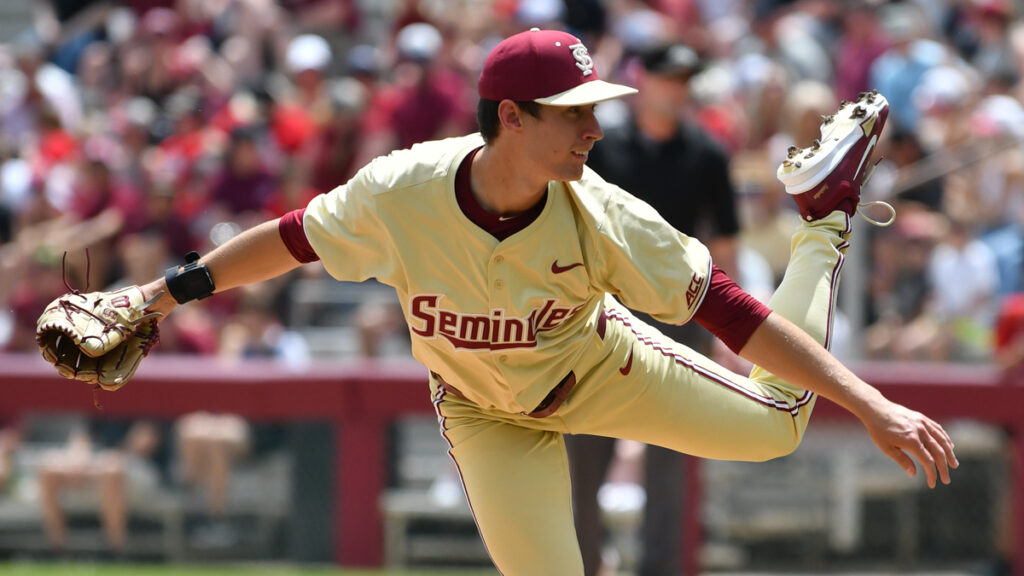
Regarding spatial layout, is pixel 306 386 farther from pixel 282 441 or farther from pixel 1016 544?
pixel 1016 544

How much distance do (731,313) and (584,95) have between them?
0.75 meters

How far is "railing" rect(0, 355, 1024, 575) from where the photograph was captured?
7.50 meters

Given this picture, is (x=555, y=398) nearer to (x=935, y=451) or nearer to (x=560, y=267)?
(x=560, y=267)

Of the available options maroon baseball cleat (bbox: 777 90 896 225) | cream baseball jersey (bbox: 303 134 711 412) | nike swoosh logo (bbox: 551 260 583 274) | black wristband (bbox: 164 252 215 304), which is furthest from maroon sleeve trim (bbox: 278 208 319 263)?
maroon baseball cleat (bbox: 777 90 896 225)

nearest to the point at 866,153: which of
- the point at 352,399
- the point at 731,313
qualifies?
the point at 731,313

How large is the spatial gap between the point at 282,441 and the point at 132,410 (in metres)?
0.87

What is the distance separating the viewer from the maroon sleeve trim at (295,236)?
4.05 m

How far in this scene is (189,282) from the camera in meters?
4.00

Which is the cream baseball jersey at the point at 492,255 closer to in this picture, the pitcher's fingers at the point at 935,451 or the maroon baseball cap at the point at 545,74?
the maroon baseball cap at the point at 545,74

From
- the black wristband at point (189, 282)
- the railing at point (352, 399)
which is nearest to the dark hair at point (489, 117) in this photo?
the black wristband at point (189, 282)

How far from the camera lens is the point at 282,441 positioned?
766 centimetres

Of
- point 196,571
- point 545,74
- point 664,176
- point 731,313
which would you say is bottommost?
point 196,571

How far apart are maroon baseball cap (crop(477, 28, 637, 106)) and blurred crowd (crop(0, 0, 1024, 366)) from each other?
3.72 m

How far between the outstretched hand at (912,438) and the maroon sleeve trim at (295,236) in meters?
1.69
